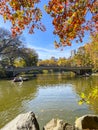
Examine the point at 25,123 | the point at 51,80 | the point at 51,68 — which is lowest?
the point at 51,80

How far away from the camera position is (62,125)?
10859 millimetres

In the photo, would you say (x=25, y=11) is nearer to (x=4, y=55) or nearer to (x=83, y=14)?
(x=83, y=14)

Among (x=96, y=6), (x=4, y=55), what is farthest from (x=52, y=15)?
(x=4, y=55)

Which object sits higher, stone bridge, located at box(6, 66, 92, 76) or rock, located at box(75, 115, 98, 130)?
stone bridge, located at box(6, 66, 92, 76)

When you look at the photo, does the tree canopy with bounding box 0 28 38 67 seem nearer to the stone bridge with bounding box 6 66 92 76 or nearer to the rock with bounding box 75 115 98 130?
the stone bridge with bounding box 6 66 92 76

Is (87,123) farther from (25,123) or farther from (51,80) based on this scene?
(51,80)

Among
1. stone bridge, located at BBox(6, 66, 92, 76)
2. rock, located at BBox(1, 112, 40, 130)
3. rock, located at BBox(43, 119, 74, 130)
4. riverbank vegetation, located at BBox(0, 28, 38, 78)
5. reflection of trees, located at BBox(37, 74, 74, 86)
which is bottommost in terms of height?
reflection of trees, located at BBox(37, 74, 74, 86)

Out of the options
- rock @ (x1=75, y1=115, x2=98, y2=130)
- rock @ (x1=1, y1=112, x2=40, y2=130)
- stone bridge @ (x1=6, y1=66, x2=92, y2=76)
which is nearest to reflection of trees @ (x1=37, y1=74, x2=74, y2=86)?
stone bridge @ (x1=6, y1=66, x2=92, y2=76)

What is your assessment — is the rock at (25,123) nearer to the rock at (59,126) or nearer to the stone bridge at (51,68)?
the rock at (59,126)

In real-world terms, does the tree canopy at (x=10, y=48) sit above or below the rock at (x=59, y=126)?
above

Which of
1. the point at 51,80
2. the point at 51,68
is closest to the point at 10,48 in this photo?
the point at 51,68

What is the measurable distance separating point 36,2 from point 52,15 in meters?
0.79

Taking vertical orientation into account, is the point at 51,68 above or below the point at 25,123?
above

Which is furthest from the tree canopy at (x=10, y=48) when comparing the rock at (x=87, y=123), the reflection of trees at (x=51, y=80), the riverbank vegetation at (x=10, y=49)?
the rock at (x=87, y=123)
